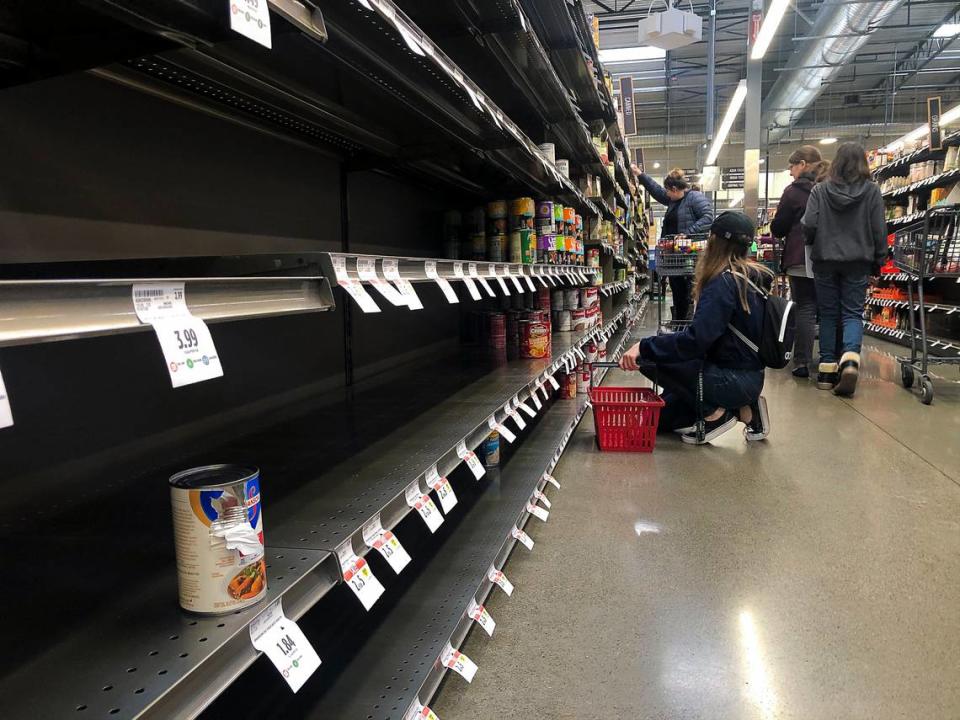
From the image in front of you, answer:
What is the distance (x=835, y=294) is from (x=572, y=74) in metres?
2.49

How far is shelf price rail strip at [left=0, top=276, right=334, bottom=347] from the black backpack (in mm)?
2818

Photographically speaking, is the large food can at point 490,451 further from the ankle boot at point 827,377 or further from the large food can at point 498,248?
the ankle boot at point 827,377

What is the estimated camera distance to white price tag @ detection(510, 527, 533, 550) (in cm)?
209

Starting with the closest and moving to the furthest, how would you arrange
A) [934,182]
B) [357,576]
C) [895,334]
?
[357,576]
[934,182]
[895,334]

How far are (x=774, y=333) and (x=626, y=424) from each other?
85 centimetres

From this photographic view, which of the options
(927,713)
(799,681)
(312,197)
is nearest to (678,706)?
(799,681)

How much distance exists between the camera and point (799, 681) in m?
1.45

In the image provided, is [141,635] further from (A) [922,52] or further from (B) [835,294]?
(A) [922,52]

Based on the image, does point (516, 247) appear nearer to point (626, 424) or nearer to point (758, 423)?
point (626, 424)

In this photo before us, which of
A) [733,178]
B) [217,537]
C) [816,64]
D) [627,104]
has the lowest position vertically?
[217,537]

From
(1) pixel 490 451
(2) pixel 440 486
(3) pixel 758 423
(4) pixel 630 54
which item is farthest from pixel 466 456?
(4) pixel 630 54

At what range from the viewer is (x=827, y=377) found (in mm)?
5051

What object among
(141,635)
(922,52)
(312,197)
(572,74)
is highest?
(922,52)

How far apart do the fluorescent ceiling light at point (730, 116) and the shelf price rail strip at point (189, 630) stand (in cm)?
1077
